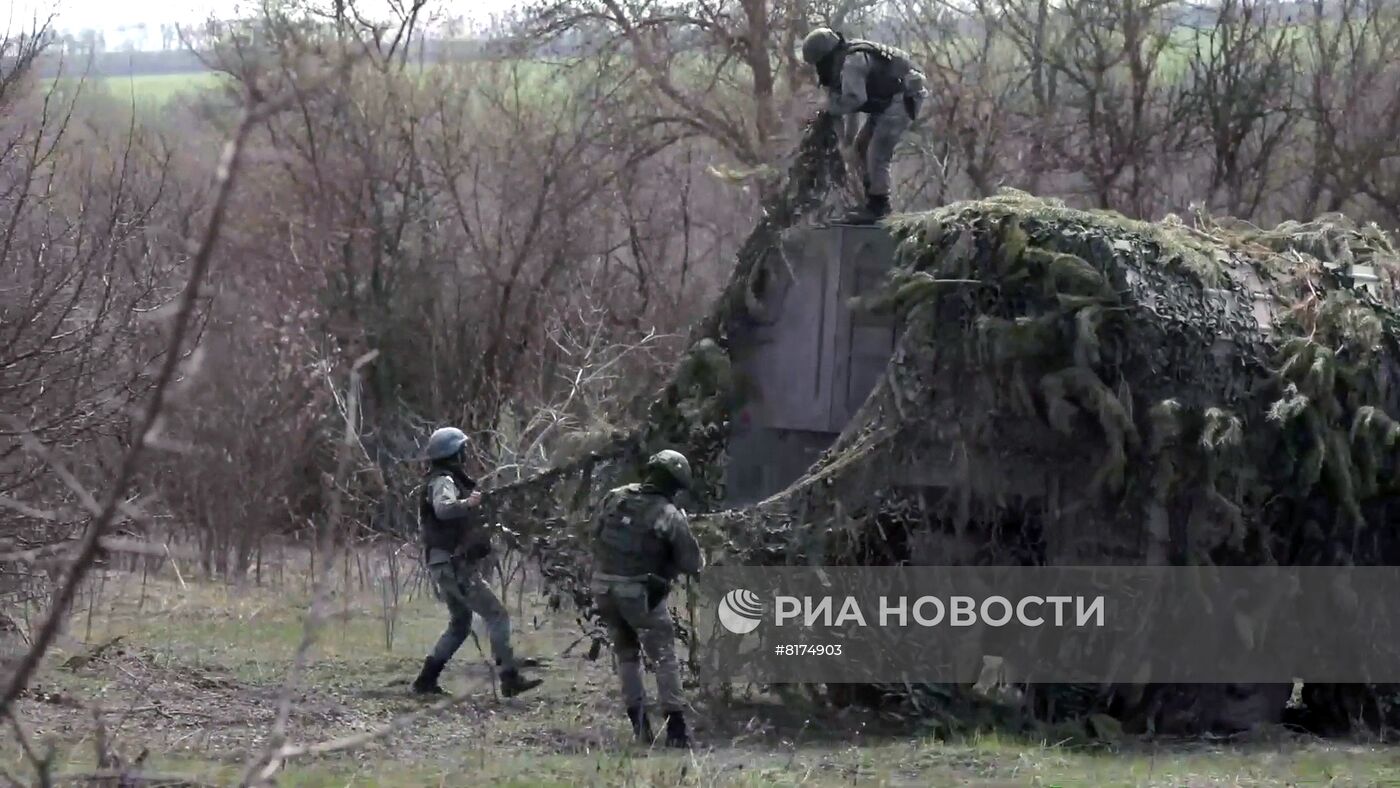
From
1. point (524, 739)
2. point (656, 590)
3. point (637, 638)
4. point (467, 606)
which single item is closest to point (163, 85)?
point (467, 606)

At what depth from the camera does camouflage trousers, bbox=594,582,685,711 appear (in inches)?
352

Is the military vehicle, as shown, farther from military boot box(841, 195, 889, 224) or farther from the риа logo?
the риа logo

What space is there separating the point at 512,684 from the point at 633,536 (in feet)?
7.31

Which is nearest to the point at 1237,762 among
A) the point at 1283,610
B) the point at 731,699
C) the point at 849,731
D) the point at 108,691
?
the point at 1283,610

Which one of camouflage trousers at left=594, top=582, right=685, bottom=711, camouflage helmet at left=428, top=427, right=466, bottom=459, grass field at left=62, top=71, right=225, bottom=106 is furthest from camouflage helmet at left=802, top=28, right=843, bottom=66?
grass field at left=62, top=71, right=225, bottom=106

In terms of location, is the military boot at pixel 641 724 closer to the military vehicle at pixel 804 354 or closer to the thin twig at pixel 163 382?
the military vehicle at pixel 804 354

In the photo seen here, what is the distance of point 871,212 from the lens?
11.7 m

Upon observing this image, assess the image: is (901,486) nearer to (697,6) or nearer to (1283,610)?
(1283,610)

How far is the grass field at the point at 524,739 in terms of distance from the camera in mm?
8359

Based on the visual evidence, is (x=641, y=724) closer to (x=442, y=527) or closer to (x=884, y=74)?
(x=442, y=527)

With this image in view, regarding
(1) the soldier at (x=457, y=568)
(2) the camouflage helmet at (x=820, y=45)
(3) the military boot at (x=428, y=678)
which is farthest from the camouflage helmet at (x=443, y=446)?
(2) the camouflage helmet at (x=820, y=45)

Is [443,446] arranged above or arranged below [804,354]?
below

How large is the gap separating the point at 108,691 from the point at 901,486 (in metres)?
4.86

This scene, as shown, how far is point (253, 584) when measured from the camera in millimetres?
17906
